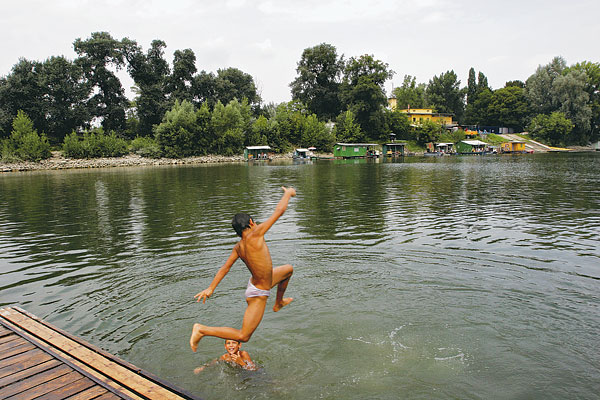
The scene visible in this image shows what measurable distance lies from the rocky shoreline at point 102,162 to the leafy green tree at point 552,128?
3203 inches

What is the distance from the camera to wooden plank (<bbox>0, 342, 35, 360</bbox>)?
516cm

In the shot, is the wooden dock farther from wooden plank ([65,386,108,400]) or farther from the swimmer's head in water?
the swimmer's head in water

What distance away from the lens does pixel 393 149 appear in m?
96.8

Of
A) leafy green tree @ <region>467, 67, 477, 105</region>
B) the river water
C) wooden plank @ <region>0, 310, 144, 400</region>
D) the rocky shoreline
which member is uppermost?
leafy green tree @ <region>467, 67, 477, 105</region>

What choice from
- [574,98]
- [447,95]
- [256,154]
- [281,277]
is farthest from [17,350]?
[447,95]

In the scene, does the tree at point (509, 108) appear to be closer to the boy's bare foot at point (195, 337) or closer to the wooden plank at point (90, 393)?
the boy's bare foot at point (195, 337)

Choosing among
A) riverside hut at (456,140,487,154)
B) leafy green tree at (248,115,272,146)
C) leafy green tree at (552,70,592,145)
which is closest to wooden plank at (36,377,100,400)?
leafy green tree at (248,115,272,146)

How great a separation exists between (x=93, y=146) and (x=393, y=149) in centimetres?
6785

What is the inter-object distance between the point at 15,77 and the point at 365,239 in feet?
272

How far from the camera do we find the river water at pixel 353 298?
549 centimetres

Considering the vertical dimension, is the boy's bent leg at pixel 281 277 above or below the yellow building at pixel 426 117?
below

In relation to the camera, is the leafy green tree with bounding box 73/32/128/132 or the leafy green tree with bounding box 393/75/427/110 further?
the leafy green tree with bounding box 393/75/427/110

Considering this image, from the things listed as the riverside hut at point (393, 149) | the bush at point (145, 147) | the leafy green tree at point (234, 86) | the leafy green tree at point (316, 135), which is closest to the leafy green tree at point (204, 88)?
the leafy green tree at point (234, 86)

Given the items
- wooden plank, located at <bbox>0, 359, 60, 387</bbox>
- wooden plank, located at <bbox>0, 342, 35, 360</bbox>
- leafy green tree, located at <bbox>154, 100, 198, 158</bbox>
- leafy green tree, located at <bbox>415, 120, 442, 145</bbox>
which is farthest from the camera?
leafy green tree, located at <bbox>415, 120, 442, 145</bbox>
